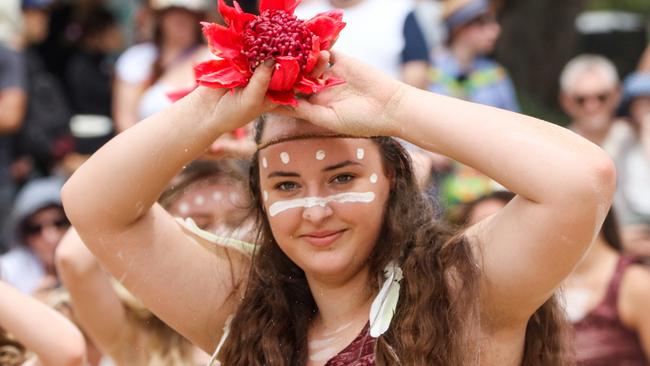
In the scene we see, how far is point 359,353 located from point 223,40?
76cm

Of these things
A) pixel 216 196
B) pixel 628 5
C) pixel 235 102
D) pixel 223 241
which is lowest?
pixel 628 5

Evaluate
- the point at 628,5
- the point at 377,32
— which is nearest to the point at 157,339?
the point at 377,32

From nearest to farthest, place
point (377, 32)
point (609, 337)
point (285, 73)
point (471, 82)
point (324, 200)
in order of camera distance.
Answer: point (285, 73) < point (324, 200) < point (609, 337) < point (377, 32) < point (471, 82)

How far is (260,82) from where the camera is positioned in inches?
116

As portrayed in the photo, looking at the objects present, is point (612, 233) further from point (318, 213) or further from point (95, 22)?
point (95, 22)

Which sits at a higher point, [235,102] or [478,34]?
[235,102]

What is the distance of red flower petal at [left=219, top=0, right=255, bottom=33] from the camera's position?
2953 millimetres

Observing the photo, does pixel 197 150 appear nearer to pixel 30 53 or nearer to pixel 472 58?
pixel 472 58

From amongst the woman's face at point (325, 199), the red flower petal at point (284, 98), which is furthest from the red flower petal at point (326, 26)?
the woman's face at point (325, 199)

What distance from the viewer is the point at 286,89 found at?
2.97 m

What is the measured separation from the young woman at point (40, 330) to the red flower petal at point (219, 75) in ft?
3.42

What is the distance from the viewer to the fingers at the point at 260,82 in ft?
9.62

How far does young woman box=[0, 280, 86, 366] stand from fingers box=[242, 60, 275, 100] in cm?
111

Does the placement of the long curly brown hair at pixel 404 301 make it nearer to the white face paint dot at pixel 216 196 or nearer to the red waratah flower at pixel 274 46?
the red waratah flower at pixel 274 46
